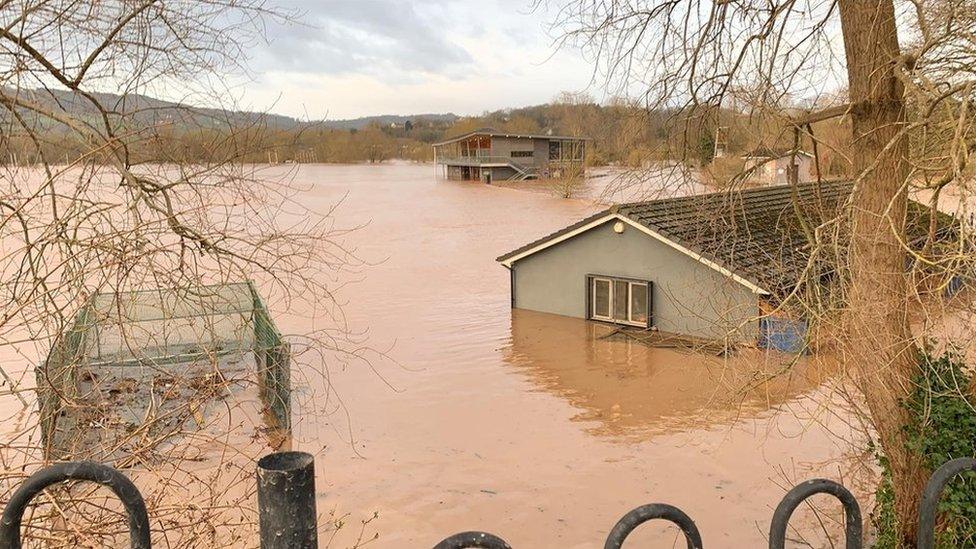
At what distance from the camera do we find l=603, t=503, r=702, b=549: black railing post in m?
2.04

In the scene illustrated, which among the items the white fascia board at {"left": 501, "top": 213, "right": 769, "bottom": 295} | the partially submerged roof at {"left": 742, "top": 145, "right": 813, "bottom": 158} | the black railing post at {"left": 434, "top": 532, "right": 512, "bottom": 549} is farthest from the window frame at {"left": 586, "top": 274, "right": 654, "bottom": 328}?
the black railing post at {"left": 434, "top": 532, "right": 512, "bottom": 549}

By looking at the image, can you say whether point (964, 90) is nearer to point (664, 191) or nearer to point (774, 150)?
point (774, 150)

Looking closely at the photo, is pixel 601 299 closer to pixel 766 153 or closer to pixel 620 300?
pixel 620 300

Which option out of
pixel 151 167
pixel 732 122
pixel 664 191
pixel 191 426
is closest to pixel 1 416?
pixel 191 426

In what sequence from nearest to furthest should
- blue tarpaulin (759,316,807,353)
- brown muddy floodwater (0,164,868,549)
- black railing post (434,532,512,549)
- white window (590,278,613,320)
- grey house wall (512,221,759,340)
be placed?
black railing post (434,532,512,549)
blue tarpaulin (759,316,807,353)
brown muddy floodwater (0,164,868,549)
grey house wall (512,221,759,340)
white window (590,278,613,320)

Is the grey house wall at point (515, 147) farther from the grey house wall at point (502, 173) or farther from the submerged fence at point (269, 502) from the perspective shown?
the submerged fence at point (269, 502)

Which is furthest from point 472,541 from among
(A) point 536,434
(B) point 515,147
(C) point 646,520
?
(B) point 515,147

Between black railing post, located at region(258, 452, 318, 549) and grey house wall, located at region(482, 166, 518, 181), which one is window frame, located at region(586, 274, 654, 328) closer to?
black railing post, located at region(258, 452, 318, 549)

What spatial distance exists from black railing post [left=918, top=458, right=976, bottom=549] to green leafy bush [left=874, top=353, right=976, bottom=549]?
3708mm

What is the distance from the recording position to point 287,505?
1653 mm

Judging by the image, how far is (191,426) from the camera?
10930 mm

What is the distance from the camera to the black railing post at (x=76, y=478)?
5.59 ft

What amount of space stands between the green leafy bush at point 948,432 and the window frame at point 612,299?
10.1m

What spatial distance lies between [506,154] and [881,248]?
6112 centimetres
